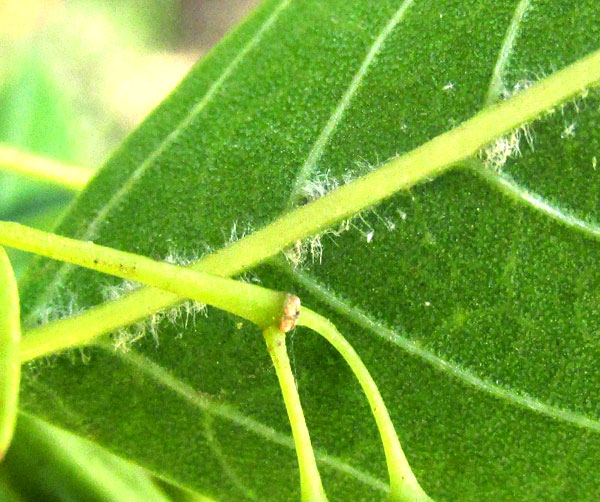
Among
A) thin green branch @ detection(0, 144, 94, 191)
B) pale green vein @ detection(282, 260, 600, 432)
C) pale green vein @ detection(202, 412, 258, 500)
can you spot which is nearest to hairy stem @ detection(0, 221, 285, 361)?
pale green vein @ detection(282, 260, 600, 432)

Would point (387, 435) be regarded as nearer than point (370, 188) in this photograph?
Yes

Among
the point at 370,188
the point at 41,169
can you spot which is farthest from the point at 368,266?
the point at 41,169

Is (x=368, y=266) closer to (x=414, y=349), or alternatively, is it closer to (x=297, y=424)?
Answer: (x=414, y=349)

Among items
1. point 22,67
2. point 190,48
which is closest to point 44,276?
point 22,67

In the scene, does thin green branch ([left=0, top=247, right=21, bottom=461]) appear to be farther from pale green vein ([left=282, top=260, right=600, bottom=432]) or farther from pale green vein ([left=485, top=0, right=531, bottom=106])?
pale green vein ([left=485, top=0, right=531, bottom=106])

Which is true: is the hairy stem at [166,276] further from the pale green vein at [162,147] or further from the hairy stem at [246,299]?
the pale green vein at [162,147]

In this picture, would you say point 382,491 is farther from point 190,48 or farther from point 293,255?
point 190,48
